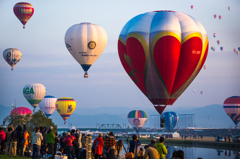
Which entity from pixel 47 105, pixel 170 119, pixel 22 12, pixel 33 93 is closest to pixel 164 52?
pixel 22 12

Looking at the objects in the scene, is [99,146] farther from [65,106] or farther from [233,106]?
[233,106]

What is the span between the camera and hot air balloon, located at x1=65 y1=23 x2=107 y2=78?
63344 mm

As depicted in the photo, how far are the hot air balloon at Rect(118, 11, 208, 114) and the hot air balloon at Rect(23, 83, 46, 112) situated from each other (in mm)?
64839

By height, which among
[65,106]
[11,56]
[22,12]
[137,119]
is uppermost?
[22,12]

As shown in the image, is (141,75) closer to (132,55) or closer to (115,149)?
(132,55)

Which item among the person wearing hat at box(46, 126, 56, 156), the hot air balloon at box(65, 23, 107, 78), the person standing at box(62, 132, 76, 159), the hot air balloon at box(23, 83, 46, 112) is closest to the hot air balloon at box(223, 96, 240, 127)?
the hot air balloon at box(23, 83, 46, 112)

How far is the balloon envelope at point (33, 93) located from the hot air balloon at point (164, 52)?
64838 mm

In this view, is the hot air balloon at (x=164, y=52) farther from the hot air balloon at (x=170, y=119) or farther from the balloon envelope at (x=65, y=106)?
the hot air balloon at (x=170, y=119)

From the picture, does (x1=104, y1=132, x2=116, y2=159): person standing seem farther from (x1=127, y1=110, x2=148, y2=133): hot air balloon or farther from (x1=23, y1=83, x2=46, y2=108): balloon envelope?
(x1=127, y1=110, x2=148, y2=133): hot air balloon

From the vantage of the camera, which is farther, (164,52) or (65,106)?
(65,106)

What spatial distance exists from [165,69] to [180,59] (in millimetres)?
1976

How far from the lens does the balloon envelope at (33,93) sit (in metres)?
104

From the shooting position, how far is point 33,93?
10500 cm

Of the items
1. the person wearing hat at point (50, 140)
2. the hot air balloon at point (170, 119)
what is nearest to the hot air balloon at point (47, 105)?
the hot air balloon at point (170, 119)
